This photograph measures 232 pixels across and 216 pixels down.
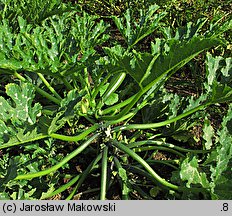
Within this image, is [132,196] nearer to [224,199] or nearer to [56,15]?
[224,199]

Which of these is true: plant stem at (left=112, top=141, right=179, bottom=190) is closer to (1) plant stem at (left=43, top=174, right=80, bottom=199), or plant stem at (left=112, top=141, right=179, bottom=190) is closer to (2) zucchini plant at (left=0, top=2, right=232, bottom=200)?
(2) zucchini plant at (left=0, top=2, right=232, bottom=200)

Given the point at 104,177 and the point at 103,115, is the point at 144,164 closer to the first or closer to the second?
the point at 104,177

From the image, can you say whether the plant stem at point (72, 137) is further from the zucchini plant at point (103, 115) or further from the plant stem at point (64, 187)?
the plant stem at point (64, 187)

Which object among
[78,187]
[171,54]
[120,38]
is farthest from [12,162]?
[120,38]

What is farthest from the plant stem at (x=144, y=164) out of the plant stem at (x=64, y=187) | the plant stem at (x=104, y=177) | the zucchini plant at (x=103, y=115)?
the plant stem at (x=64, y=187)

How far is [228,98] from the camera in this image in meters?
2.47

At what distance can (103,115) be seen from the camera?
9.43 ft

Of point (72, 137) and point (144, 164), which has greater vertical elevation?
point (72, 137)

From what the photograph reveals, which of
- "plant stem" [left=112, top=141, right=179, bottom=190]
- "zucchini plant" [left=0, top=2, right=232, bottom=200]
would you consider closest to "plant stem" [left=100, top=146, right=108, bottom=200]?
"zucchini plant" [left=0, top=2, right=232, bottom=200]

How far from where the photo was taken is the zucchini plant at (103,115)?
2.31 meters

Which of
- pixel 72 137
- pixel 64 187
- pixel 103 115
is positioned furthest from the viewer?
pixel 103 115

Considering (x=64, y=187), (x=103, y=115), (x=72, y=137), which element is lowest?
(x=64, y=187)

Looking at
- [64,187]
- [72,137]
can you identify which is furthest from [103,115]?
[64,187]

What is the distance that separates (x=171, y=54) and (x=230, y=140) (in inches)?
24.1
